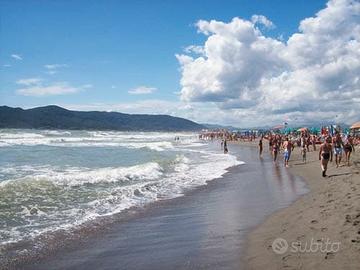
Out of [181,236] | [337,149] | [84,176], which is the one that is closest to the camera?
[181,236]

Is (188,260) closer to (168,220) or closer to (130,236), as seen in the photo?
(130,236)

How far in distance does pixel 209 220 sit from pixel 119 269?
3660 mm

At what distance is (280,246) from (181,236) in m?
2.25

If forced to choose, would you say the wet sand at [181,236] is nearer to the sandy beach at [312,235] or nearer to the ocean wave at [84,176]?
the sandy beach at [312,235]

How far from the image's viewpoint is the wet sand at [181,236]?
6809mm

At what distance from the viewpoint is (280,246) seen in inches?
271

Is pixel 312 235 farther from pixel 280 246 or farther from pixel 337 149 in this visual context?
pixel 337 149

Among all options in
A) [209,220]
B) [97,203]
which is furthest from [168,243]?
[97,203]

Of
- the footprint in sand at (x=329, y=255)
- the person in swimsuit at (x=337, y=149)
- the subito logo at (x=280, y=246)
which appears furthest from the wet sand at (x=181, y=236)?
the person in swimsuit at (x=337, y=149)

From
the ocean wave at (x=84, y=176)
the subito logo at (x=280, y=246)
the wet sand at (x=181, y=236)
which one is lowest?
the wet sand at (x=181, y=236)

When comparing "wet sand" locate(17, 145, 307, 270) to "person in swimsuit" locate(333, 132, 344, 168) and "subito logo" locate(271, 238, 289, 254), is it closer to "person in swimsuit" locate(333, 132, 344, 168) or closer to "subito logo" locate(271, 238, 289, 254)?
"subito logo" locate(271, 238, 289, 254)

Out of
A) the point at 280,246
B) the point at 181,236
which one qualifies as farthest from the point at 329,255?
the point at 181,236

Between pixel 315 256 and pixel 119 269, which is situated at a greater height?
pixel 315 256

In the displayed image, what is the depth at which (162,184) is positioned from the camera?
16469 mm
